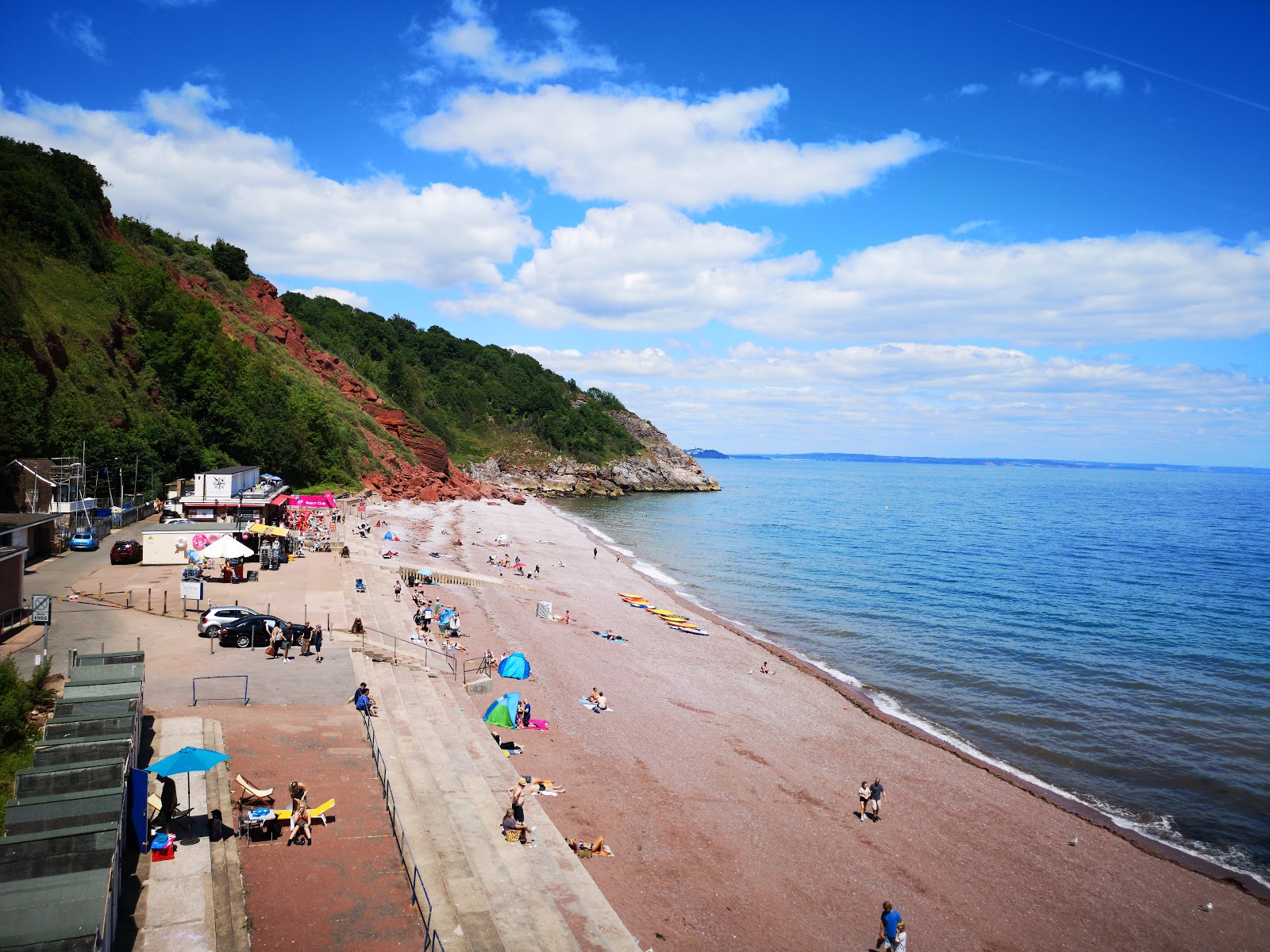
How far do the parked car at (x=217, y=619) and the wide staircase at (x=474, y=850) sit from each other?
560cm

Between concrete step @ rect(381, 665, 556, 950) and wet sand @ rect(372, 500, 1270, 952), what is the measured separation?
103 inches

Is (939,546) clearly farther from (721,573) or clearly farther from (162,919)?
(162,919)

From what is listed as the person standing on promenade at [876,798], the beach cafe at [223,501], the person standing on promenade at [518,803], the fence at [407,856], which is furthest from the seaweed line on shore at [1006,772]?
the beach cafe at [223,501]

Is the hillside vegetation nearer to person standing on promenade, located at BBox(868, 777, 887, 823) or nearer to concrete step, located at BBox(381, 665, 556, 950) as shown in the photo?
concrete step, located at BBox(381, 665, 556, 950)

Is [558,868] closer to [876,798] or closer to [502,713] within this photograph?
[502,713]

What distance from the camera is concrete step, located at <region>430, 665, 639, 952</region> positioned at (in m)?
11.4

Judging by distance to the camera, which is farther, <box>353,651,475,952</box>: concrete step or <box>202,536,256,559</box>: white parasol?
<box>202,536,256,559</box>: white parasol

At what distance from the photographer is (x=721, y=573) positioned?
5688 cm

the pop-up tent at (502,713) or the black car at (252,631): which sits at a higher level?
the black car at (252,631)

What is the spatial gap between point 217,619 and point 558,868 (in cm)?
1475

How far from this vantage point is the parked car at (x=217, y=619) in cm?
2203

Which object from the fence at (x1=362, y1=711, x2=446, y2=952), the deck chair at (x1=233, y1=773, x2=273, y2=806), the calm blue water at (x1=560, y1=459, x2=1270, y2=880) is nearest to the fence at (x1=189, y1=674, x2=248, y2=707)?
the fence at (x1=362, y1=711, x2=446, y2=952)

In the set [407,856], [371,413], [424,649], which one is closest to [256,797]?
[407,856]

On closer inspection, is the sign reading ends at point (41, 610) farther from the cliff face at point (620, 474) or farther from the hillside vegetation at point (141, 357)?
the cliff face at point (620, 474)
